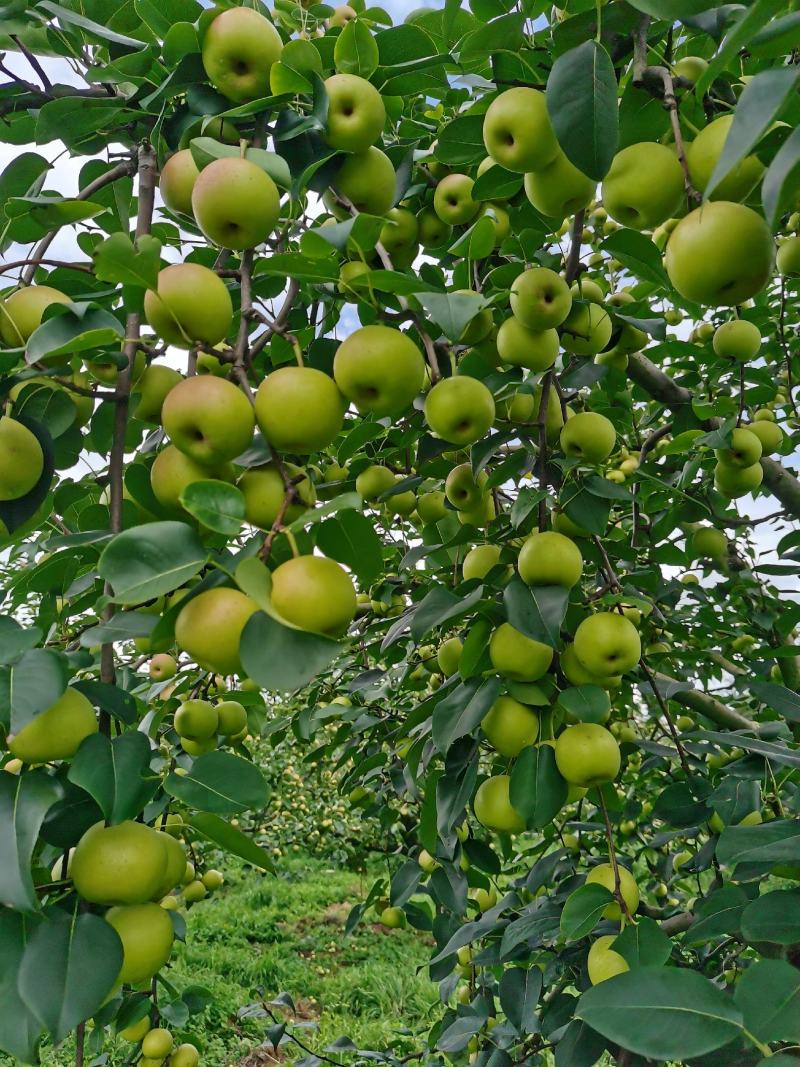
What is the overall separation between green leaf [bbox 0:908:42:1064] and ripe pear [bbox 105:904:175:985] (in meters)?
0.10

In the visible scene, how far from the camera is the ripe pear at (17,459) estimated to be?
898 mm

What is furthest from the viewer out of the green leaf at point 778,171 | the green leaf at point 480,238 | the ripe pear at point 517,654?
the ripe pear at point 517,654

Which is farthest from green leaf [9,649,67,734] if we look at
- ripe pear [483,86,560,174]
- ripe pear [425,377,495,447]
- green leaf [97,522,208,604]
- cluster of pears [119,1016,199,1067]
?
cluster of pears [119,1016,199,1067]

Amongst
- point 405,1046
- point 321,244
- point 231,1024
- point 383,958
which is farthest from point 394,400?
point 383,958

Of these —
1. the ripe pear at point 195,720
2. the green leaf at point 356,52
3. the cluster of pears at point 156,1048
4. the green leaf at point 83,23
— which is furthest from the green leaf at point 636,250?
the cluster of pears at point 156,1048

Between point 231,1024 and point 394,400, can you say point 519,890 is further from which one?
point 231,1024

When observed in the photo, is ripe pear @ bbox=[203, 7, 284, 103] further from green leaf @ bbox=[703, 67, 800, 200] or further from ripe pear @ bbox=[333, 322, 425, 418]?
green leaf @ bbox=[703, 67, 800, 200]

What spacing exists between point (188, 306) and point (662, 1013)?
89cm

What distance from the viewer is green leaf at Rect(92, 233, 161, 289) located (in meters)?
0.78

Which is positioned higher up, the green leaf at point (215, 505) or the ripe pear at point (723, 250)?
the ripe pear at point (723, 250)

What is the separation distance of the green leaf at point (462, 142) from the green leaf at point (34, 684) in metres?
0.89

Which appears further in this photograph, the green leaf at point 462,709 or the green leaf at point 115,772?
the green leaf at point 462,709

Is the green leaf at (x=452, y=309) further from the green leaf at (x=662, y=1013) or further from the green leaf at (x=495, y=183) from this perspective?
the green leaf at (x=662, y=1013)

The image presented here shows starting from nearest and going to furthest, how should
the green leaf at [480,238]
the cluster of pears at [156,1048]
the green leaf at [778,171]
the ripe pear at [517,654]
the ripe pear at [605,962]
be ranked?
the green leaf at [778,171], the green leaf at [480,238], the ripe pear at [605,962], the ripe pear at [517,654], the cluster of pears at [156,1048]
